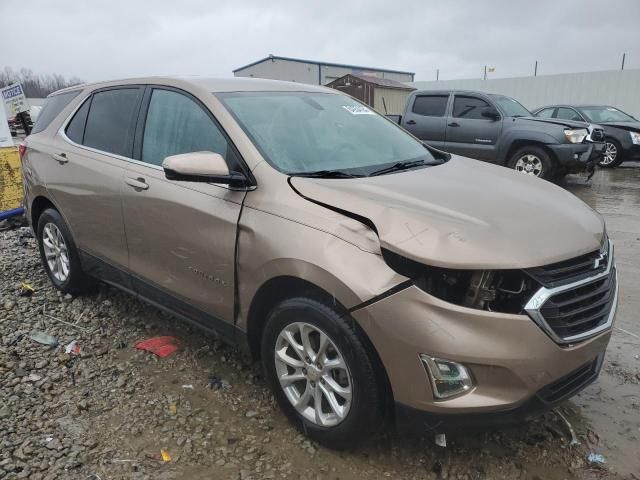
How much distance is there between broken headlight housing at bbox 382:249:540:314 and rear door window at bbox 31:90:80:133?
3457mm

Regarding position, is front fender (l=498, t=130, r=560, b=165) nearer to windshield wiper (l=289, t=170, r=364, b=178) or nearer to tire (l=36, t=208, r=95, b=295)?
windshield wiper (l=289, t=170, r=364, b=178)

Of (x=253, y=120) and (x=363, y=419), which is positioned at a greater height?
(x=253, y=120)

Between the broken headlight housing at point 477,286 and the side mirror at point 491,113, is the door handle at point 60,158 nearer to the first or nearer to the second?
the broken headlight housing at point 477,286

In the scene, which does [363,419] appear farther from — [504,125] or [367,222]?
[504,125]

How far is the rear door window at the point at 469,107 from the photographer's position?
9617mm

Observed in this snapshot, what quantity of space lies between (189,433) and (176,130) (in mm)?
1762

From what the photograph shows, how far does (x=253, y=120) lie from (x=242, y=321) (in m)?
1.12

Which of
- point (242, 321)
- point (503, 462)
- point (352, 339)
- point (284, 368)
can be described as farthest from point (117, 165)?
point (503, 462)

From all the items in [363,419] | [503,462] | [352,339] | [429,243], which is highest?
[429,243]

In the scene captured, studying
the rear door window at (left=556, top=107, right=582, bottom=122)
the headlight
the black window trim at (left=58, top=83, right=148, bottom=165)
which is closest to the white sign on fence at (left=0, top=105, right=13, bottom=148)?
the black window trim at (left=58, top=83, right=148, bottom=165)

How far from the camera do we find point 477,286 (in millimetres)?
2008

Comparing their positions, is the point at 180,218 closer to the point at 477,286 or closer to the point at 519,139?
the point at 477,286

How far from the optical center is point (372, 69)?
41.1 meters

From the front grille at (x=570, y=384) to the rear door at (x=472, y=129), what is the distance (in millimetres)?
7625
